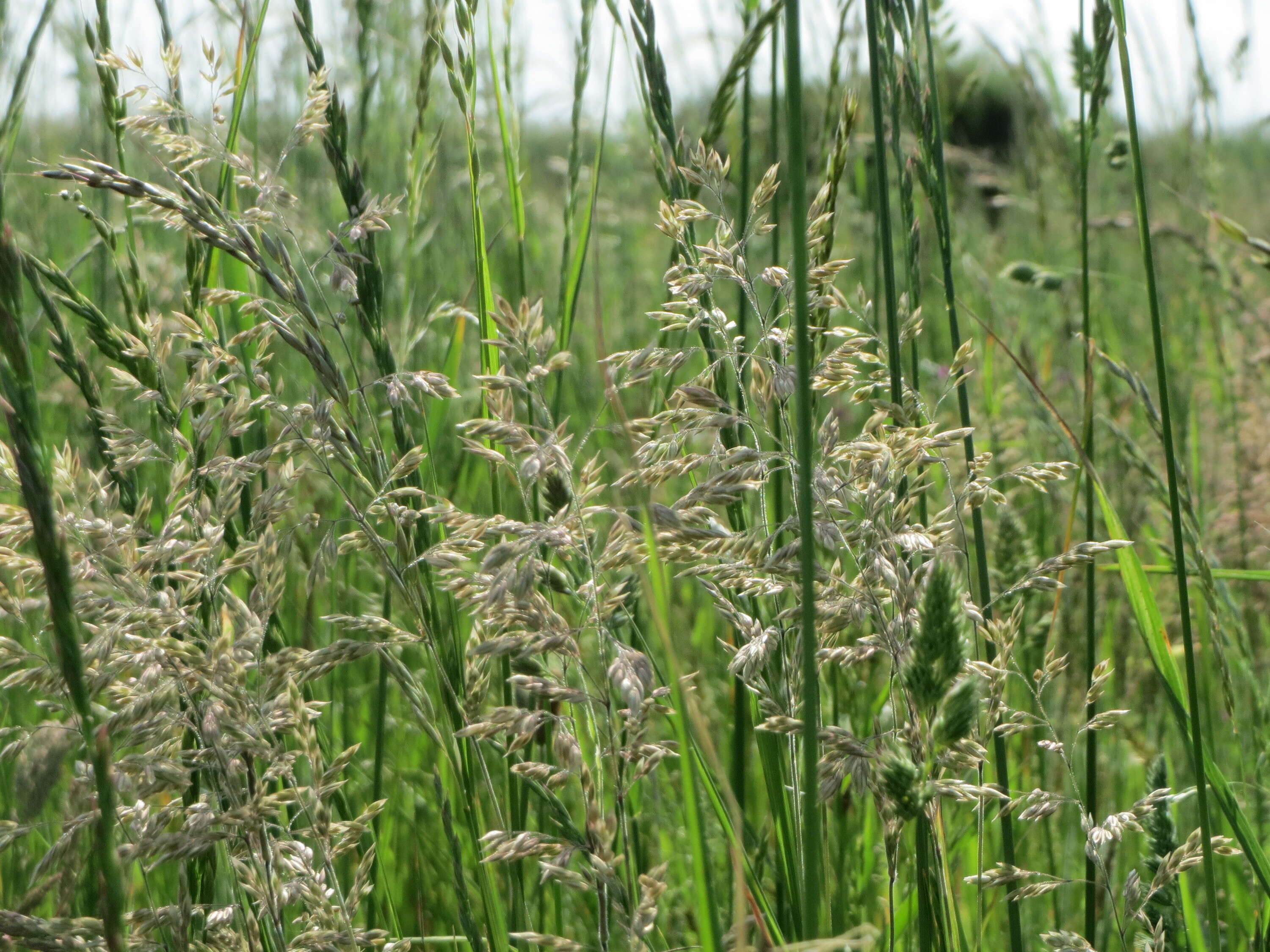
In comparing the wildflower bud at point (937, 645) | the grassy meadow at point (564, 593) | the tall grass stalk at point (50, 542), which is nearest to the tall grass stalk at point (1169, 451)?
the grassy meadow at point (564, 593)

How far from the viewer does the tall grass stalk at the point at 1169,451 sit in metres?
0.87

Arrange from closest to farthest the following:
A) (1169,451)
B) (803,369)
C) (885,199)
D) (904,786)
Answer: (803,369), (904,786), (1169,451), (885,199)

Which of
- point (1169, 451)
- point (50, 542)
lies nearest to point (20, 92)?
point (50, 542)

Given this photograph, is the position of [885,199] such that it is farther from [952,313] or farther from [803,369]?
[803,369]

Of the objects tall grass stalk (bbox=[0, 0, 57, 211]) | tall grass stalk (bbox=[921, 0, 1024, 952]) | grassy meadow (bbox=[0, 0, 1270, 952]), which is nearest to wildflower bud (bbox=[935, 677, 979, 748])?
grassy meadow (bbox=[0, 0, 1270, 952])

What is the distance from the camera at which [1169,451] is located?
916 mm

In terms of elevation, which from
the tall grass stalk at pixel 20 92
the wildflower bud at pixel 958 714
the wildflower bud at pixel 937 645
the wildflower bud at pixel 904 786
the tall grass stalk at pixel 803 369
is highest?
the tall grass stalk at pixel 20 92

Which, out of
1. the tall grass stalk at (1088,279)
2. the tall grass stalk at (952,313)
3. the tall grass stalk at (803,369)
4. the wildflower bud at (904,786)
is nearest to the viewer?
the tall grass stalk at (803,369)

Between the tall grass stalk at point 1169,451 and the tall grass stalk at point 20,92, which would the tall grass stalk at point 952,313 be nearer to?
the tall grass stalk at point 1169,451

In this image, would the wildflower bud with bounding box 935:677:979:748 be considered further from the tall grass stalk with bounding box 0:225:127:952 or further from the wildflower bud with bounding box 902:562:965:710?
the tall grass stalk with bounding box 0:225:127:952

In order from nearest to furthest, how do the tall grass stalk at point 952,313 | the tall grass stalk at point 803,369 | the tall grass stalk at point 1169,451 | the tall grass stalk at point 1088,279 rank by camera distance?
the tall grass stalk at point 803,369 → the tall grass stalk at point 1169,451 → the tall grass stalk at point 952,313 → the tall grass stalk at point 1088,279

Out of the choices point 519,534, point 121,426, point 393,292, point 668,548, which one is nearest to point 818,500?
point 668,548

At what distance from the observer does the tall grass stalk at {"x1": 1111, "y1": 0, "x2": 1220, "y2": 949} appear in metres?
0.87

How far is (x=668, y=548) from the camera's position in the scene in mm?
879
